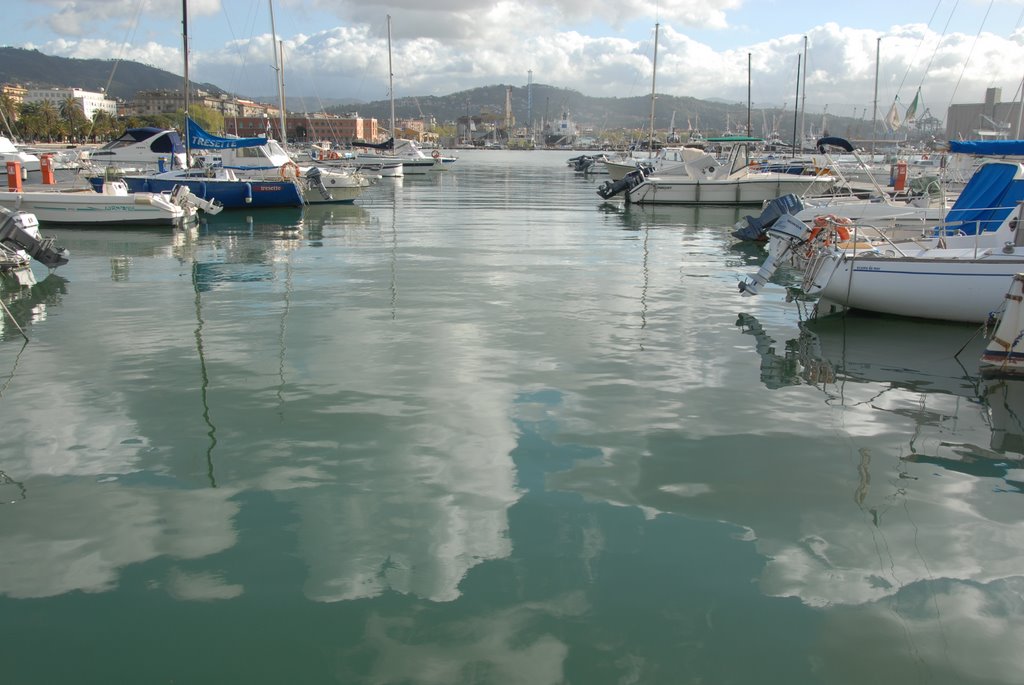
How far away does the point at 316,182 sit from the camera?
35000 mm

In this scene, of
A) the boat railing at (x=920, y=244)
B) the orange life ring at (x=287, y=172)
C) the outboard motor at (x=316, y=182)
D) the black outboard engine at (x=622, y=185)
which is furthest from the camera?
the black outboard engine at (x=622, y=185)

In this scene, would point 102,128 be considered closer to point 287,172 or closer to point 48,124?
point 48,124

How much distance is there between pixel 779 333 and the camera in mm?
12656

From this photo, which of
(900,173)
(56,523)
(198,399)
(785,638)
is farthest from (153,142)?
(785,638)

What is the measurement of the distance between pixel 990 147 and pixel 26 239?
1868cm

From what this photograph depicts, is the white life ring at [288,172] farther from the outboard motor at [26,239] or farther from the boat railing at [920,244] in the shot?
the boat railing at [920,244]

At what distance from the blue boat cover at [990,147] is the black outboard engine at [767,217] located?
17.4ft

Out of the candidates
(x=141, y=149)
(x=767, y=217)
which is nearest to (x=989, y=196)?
(x=767, y=217)

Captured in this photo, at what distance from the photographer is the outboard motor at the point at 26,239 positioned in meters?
16.5

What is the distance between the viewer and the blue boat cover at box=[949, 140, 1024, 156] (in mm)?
15586

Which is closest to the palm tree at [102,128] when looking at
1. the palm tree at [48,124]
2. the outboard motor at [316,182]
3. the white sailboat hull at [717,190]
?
the palm tree at [48,124]

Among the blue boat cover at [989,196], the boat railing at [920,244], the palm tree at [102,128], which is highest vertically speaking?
the palm tree at [102,128]

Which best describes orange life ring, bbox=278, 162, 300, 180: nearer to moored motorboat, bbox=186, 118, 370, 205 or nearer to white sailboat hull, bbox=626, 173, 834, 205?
moored motorboat, bbox=186, 118, 370, 205

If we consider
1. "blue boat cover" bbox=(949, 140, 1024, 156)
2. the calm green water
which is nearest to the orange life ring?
the calm green water
